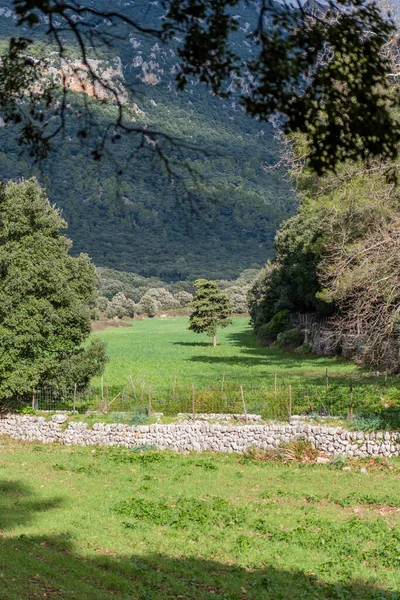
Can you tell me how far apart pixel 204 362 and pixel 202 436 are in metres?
32.2

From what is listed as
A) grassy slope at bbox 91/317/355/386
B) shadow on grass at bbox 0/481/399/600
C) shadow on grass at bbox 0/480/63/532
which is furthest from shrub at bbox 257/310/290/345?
shadow on grass at bbox 0/481/399/600

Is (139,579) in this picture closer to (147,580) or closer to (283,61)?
(147,580)

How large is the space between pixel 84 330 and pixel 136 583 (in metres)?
19.4

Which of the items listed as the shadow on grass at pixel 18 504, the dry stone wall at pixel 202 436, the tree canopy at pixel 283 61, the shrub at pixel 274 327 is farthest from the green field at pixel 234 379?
the tree canopy at pixel 283 61

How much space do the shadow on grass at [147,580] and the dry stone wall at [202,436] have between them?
35.8 ft

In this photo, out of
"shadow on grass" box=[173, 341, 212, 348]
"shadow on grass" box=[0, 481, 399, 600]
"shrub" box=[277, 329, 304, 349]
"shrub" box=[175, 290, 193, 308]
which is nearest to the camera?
"shadow on grass" box=[0, 481, 399, 600]

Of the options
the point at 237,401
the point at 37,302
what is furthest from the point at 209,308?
the point at 37,302

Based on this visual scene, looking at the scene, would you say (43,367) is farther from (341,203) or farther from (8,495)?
(341,203)

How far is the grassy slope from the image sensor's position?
44.9 m

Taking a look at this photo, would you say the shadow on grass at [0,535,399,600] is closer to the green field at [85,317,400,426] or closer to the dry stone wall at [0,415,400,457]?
the dry stone wall at [0,415,400,457]

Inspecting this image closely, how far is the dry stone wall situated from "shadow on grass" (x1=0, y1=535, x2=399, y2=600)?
10.9m

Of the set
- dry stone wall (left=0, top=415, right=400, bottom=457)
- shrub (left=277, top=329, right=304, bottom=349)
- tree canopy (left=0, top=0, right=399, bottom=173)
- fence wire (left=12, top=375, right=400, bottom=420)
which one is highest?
tree canopy (left=0, top=0, right=399, bottom=173)

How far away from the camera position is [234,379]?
4328 cm

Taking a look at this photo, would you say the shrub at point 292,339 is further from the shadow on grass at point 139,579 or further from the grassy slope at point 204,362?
the shadow on grass at point 139,579
